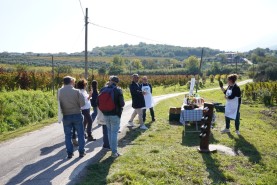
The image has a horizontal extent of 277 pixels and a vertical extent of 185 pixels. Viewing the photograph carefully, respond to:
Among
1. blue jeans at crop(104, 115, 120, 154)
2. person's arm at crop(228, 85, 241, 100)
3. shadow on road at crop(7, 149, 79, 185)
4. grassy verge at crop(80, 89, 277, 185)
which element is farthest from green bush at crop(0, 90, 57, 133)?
person's arm at crop(228, 85, 241, 100)

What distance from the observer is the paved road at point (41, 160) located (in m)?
7.05

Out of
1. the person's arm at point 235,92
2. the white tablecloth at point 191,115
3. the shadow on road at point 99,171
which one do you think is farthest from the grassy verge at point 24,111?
the person's arm at point 235,92

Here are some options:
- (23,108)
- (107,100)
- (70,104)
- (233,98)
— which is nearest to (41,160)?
(70,104)

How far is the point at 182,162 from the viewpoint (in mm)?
8297

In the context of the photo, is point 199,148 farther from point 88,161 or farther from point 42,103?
point 42,103

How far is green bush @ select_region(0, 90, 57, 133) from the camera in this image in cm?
1459

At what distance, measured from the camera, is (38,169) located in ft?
25.2

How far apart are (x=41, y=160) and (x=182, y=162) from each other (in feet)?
11.8

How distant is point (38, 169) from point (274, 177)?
562 centimetres

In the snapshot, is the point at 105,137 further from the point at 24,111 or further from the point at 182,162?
the point at 24,111

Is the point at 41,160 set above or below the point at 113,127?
below

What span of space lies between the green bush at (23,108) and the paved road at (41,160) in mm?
3205

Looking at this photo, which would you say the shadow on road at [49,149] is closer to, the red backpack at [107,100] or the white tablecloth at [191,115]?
the red backpack at [107,100]

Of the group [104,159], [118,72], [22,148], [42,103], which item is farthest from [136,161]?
[118,72]
